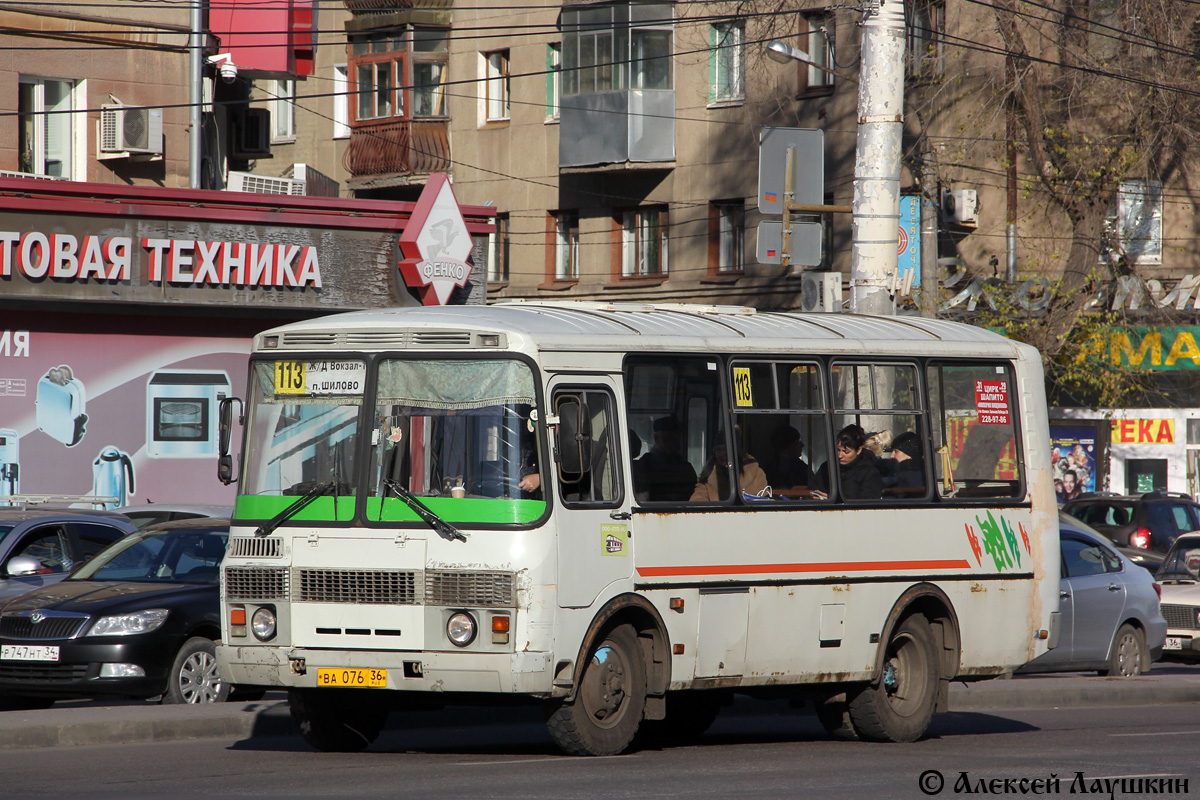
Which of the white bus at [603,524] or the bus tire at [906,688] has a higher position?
the white bus at [603,524]

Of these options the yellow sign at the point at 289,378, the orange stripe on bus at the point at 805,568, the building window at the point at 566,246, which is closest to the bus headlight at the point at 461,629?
the orange stripe on bus at the point at 805,568

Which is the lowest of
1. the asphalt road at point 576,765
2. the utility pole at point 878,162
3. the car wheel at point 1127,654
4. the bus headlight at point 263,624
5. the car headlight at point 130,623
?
the car wheel at point 1127,654

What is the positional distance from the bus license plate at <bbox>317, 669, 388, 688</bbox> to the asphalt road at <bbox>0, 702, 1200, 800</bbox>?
49cm

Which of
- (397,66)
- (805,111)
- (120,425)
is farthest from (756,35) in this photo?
(120,425)

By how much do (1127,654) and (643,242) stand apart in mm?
23382

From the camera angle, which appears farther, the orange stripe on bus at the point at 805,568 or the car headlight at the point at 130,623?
the car headlight at the point at 130,623

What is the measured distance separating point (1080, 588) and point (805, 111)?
68.2ft

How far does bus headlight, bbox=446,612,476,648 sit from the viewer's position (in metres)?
9.57

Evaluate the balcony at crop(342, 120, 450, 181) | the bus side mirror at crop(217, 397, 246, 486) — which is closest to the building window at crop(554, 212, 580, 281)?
the balcony at crop(342, 120, 450, 181)

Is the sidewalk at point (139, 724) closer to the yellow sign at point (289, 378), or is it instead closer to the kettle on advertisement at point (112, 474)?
the yellow sign at point (289, 378)

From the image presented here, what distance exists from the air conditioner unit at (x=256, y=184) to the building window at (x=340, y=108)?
56.6ft

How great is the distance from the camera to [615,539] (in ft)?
33.2

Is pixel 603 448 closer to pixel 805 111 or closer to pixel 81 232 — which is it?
pixel 81 232

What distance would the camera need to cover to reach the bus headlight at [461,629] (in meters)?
9.57
